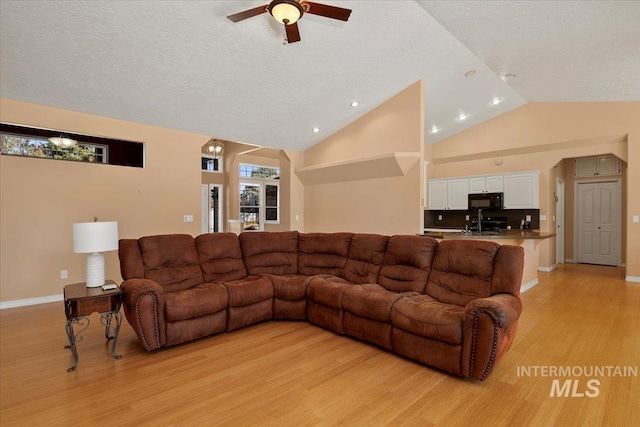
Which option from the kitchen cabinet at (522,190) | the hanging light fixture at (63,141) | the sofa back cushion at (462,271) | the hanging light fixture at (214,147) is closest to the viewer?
the sofa back cushion at (462,271)

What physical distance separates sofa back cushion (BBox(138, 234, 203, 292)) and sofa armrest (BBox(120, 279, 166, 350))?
455 millimetres

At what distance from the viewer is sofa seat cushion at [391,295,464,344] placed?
236cm

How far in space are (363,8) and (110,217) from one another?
4644mm

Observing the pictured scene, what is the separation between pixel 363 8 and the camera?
136 inches

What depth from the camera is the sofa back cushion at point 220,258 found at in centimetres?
369

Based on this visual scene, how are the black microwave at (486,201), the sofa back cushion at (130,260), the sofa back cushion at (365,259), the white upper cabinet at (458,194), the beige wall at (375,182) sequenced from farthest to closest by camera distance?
the white upper cabinet at (458,194) → the black microwave at (486,201) → the beige wall at (375,182) → the sofa back cushion at (365,259) → the sofa back cushion at (130,260)

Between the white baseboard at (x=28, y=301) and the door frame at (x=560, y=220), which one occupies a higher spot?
the door frame at (x=560, y=220)

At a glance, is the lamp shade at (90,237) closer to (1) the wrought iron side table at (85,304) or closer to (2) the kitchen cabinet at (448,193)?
(1) the wrought iron side table at (85,304)

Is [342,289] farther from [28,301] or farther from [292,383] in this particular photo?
[28,301]

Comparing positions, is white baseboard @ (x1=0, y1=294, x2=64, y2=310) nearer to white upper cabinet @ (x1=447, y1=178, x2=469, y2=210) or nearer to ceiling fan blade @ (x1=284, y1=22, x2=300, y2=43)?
ceiling fan blade @ (x1=284, y1=22, x2=300, y2=43)

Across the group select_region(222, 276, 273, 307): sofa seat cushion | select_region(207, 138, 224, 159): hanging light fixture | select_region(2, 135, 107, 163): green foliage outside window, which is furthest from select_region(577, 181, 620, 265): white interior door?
select_region(2, 135, 107, 163): green foliage outside window

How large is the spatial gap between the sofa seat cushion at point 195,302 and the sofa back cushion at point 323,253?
1.21 m

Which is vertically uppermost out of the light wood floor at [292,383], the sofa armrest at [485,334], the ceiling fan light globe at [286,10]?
the ceiling fan light globe at [286,10]

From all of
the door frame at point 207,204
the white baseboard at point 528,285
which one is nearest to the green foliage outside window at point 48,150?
the door frame at point 207,204
